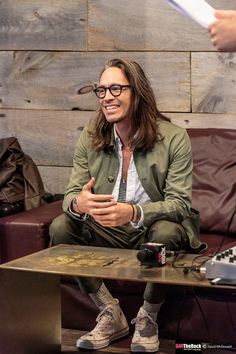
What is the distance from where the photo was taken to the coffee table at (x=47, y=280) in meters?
2.32

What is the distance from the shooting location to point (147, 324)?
289cm

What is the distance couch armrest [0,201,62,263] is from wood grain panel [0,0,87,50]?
44.3 inches

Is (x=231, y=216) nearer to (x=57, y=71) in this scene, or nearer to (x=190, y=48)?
(x=190, y=48)

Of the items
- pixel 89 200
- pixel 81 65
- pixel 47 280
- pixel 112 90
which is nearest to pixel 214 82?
pixel 81 65

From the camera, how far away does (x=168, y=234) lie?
2812 mm

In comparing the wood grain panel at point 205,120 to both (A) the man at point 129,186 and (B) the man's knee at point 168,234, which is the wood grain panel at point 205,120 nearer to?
(A) the man at point 129,186

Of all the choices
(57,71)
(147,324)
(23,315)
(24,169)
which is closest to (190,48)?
(57,71)

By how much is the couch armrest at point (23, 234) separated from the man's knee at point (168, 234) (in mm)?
502

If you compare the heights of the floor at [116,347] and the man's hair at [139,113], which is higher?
the man's hair at [139,113]

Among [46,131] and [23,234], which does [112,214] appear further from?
[46,131]

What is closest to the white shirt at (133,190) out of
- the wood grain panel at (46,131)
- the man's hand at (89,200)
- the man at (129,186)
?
the man at (129,186)

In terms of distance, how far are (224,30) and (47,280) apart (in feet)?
4.46

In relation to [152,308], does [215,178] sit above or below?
above

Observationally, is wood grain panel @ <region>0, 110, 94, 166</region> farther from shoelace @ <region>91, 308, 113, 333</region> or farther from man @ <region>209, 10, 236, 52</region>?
man @ <region>209, 10, 236, 52</region>
